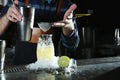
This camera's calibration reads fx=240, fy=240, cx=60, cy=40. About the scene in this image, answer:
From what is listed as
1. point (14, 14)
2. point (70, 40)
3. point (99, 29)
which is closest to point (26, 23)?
point (14, 14)

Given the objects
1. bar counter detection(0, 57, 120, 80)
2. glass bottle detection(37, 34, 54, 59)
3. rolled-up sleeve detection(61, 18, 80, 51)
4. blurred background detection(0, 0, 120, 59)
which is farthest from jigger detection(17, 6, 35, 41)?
blurred background detection(0, 0, 120, 59)

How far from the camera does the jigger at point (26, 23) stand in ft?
5.91

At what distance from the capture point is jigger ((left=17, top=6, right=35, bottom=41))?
1800 millimetres

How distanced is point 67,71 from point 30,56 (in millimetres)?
557

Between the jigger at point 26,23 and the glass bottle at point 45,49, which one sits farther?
the jigger at point 26,23

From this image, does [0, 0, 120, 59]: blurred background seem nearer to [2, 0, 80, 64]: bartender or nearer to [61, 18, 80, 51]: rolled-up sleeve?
[61, 18, 80, 51]: rolled-up sleeve

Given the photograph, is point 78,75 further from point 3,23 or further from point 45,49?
point 3,23

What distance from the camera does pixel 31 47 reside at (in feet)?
5.85

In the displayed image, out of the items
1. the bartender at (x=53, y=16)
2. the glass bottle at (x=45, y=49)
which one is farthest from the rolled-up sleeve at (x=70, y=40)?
the glass bottle at (x=45, y=49)

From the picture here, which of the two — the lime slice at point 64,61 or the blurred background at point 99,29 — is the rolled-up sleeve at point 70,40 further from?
the lime slice at point 64,61

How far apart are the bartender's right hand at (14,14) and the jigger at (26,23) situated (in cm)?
5

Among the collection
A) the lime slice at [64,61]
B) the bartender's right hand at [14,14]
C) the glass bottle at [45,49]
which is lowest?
the lime slice at [64,61]

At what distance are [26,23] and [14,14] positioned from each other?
0.71 feet

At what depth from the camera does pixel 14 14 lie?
205 centimetres
